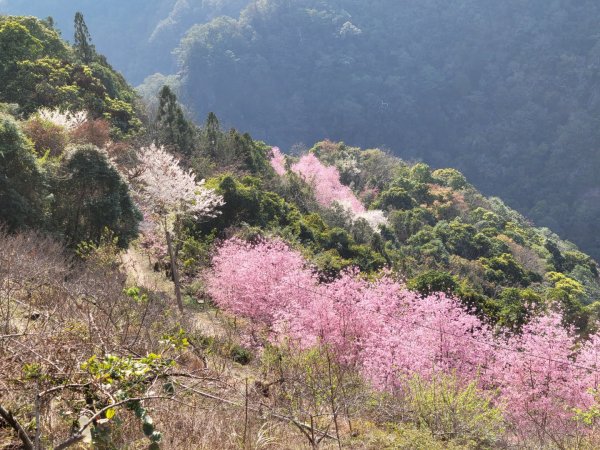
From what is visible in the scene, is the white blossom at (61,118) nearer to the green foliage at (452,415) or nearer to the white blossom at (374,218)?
the white blossom at (374,218)

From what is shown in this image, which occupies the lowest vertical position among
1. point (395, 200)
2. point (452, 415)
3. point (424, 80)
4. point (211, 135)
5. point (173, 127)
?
point (452, 415)

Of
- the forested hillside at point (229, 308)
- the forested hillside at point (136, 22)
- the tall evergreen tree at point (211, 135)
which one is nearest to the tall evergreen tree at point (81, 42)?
the forested hillside at point (229, 308)

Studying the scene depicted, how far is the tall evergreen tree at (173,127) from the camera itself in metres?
30.5

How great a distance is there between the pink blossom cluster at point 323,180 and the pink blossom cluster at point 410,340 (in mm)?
22889

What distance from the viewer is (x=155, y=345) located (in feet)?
21.4

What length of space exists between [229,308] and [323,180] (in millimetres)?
28691

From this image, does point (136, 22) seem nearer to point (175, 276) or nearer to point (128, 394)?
point (175, 276)

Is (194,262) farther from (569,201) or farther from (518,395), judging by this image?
(569,201)

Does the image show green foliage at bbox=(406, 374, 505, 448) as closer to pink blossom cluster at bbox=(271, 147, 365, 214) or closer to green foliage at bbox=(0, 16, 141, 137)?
green foliage at bbox=(0, 16, 141, 137)

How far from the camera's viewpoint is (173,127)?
31.5m

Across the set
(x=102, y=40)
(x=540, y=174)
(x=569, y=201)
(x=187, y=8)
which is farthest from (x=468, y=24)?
(x=102, y=40)

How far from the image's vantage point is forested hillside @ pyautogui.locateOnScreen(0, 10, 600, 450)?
4.22 metres

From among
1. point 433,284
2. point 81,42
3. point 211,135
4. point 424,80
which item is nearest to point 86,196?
point 433,284

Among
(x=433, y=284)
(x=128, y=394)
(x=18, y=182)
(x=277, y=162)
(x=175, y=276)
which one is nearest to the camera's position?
(x=128, y=394)
